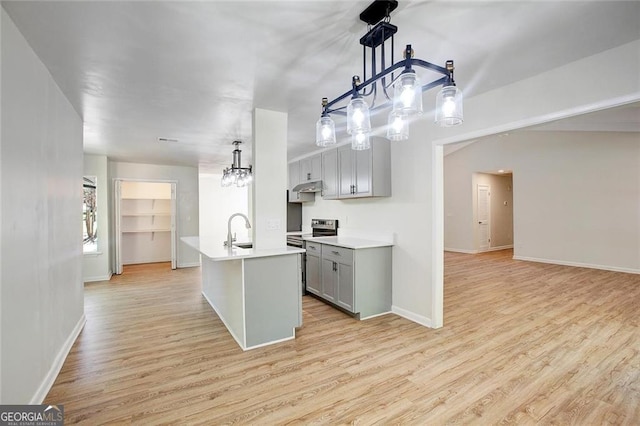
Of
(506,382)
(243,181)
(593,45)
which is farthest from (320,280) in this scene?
(593,45)

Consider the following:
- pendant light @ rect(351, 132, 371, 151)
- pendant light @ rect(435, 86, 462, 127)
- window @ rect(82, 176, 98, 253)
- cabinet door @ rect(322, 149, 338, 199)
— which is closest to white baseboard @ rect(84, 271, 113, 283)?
window @ rect(82, 176, 98, 253)

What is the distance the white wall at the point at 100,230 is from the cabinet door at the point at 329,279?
14.9 ft

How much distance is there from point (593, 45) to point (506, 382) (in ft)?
8.13

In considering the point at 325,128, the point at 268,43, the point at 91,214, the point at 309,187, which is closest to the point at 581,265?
the point at 309,187

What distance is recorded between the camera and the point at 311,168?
5.23 m

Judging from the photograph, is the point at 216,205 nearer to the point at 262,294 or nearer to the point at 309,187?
the point at 309,187

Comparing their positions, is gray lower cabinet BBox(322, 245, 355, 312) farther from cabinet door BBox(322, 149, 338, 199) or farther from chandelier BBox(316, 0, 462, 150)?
chandelier BBox(316, 0, 462, 150)

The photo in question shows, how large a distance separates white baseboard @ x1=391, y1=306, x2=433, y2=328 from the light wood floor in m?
0.09

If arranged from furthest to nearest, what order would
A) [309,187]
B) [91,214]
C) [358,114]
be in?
[91,214] → [309,187] → [358,114]

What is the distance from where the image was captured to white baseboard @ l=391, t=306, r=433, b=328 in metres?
3.38

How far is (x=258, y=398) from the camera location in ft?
6.98

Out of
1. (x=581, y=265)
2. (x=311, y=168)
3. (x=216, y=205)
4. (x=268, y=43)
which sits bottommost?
(x=581, y=265)

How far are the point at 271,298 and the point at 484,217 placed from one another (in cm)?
808

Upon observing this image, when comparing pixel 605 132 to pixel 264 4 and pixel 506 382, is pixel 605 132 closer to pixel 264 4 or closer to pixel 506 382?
pixel 506 382
